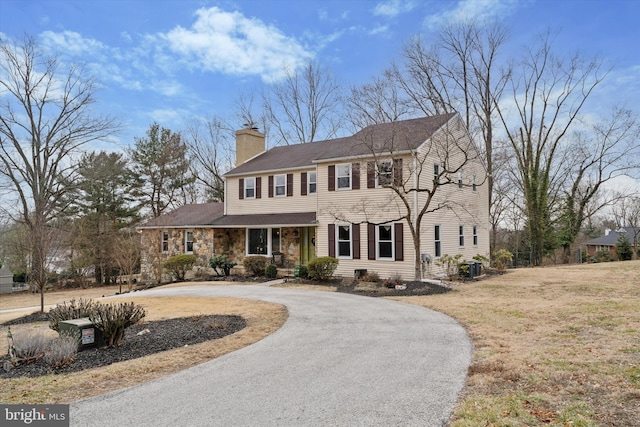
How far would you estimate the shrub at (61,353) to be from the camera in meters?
6.11

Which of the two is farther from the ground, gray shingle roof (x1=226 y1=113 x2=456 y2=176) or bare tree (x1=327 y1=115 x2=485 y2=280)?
gray shingle roof (x1=226 y1=113 x2=456 y2=176)

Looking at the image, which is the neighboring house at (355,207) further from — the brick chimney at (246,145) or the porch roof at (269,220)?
the brick chimney at (246,145)

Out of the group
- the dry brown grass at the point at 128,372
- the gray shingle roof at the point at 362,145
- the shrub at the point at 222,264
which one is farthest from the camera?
the shrub at the point at 222,264

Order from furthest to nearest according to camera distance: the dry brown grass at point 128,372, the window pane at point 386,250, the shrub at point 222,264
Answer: the shrub at point 222,264 → the window pane at point 386,250 → the dry brown grass at point 128,372

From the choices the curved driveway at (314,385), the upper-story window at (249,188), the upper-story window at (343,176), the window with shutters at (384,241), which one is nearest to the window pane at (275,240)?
the upper-story window at (249,188)

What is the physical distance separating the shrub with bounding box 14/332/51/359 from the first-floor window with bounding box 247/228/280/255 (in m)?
14.2

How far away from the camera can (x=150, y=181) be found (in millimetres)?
33625

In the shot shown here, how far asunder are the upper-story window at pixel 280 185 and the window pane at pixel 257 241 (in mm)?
2062

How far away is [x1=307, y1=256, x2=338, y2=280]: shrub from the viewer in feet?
54.5

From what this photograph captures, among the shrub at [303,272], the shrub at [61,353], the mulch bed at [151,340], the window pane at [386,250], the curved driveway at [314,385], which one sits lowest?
the mulch bed at [151,340]

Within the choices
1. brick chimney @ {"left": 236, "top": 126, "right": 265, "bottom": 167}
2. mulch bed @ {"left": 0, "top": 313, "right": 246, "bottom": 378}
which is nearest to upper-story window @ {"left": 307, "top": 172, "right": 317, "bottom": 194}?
brick chimney @ {"left": 236, "top": 126, "right": 265, "bottom": 167}

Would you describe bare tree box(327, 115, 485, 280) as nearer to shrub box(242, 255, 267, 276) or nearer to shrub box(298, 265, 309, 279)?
shrub box(298, 265, 309, 279)

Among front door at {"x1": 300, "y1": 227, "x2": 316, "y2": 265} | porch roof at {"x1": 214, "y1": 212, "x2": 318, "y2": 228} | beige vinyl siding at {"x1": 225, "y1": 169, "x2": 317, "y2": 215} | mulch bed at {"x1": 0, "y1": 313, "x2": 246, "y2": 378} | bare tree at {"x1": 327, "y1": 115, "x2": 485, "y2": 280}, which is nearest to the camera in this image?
mulch bed at {"x1": 0, "y1": 313, "x2": 246, "y2": 378}

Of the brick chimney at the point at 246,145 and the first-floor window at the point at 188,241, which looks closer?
the first-floor window at the point at 188,241
